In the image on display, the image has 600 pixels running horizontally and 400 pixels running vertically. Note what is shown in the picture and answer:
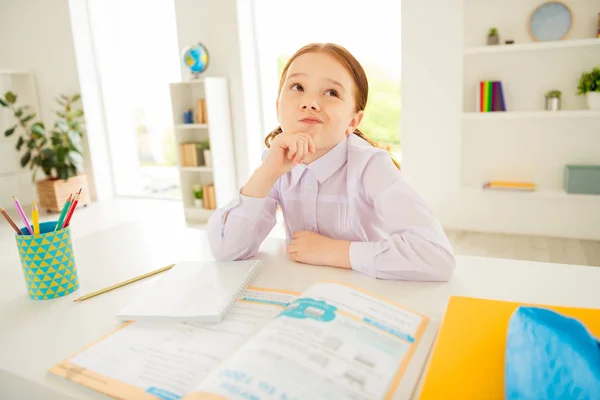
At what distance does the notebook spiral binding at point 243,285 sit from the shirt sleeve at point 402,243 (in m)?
0.18

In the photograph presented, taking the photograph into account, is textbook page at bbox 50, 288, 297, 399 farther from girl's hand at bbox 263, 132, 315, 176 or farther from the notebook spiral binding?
girl's hand at bbox 263, 132, 315, 176

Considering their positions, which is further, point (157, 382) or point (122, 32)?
point (122, 32)

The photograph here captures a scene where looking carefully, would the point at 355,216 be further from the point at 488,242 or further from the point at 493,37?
the point at 493,37

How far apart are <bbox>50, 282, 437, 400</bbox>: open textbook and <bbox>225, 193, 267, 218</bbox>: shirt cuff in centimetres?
36

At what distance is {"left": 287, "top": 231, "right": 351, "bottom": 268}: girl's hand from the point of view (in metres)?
0.91

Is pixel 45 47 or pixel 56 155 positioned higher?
pixel 45 47

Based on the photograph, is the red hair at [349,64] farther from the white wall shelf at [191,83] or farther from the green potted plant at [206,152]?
the green potted plant at [206,152]

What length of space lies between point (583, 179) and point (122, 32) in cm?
432

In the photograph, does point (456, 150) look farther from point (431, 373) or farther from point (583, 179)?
point (431, 373)

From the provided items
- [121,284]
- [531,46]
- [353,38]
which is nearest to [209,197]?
[353,38]

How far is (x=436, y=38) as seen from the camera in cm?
313

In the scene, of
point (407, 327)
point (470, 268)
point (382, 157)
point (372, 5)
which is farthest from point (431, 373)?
point (372, 5)

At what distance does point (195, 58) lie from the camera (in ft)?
12.0

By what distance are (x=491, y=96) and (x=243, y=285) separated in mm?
2761
